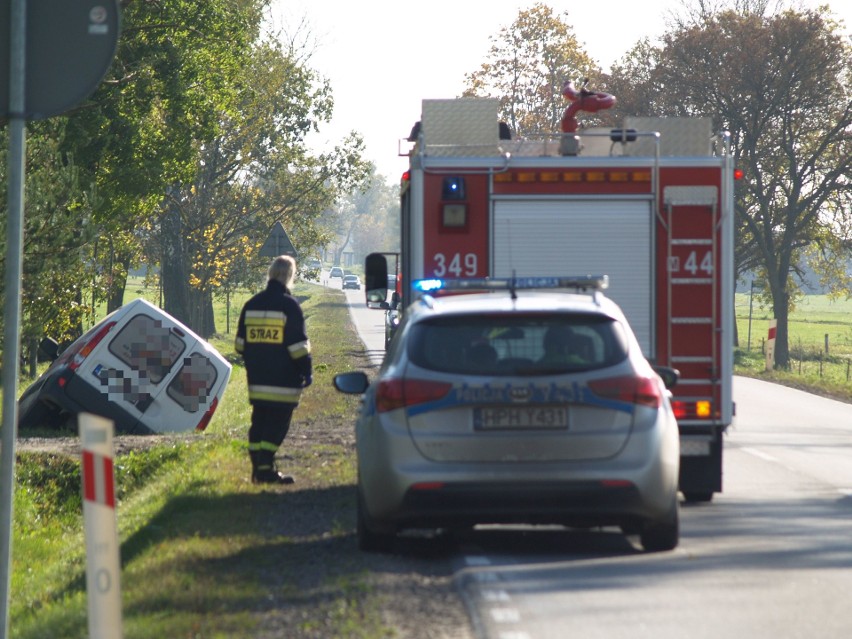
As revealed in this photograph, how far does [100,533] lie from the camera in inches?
185

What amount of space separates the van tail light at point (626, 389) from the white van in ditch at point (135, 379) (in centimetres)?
1020

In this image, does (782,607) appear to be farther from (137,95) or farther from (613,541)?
(137,95)

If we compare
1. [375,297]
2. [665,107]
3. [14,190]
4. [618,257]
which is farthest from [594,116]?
[14,190]

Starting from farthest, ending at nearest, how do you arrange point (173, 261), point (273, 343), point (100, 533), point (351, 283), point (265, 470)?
point (351, 283)
point (173, 261)
point (265, 470)
point (273, 343)
point (100, 533)

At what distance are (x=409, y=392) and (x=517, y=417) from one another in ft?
1.98

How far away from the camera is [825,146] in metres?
41.8

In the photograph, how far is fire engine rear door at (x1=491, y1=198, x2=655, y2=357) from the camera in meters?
10.9

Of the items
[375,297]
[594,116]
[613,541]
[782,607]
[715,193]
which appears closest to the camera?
[782,607]

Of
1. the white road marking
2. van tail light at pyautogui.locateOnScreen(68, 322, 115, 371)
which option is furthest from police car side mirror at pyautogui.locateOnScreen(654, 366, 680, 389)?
van tail light at pyautogui.locateOnScreen(68, 322, 115, 371)

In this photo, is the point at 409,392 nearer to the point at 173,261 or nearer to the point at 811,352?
the point at 173,261

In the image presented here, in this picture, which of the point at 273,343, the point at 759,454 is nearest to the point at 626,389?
→ the point at 273,343

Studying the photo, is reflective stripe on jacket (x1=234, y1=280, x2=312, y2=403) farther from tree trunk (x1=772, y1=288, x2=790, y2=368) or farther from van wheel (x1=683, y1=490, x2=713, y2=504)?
tree trunk (x1=772, y1=288, x2=790, y2=368)

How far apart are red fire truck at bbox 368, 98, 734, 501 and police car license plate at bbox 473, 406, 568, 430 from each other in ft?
9.68

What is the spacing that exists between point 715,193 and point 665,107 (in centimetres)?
3361
